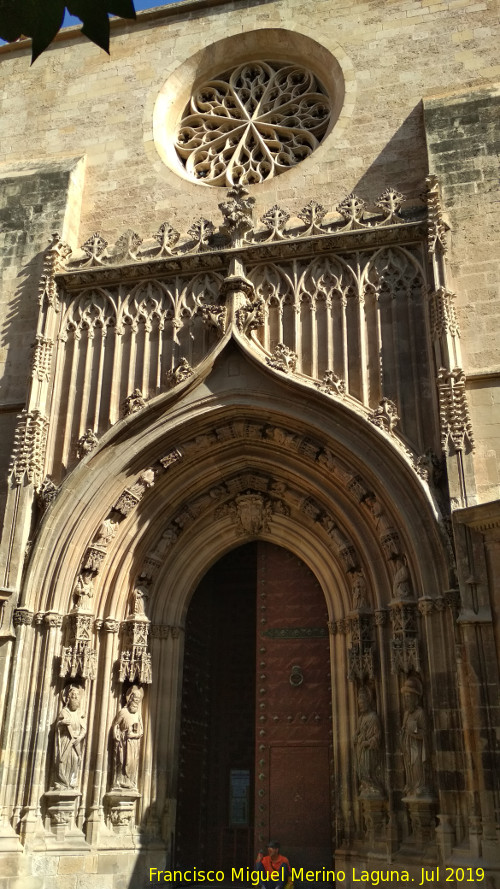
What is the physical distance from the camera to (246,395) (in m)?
9.72

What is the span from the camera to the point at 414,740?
8.02m

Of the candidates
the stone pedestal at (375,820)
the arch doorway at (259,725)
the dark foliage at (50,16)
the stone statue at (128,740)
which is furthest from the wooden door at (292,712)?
the dark foliage at (50,16)

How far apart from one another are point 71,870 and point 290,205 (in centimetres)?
828

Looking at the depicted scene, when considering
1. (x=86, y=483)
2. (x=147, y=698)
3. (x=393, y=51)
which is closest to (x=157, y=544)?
(x=86, y=483)

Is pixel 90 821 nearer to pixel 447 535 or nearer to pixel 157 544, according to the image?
pixel 157 544

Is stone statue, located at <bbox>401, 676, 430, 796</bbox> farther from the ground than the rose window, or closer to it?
closer to it

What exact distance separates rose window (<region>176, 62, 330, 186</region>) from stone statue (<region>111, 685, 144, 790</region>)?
7.10 meters

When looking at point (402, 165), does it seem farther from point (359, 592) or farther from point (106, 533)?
point (106, 533)

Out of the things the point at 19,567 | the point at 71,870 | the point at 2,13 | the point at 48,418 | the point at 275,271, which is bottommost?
the point at 71,870

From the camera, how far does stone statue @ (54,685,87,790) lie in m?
8.69

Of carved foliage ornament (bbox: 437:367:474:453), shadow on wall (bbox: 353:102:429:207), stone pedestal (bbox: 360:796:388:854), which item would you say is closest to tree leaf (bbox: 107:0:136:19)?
carved foliage ornament (bbox: 437:367:474:453)

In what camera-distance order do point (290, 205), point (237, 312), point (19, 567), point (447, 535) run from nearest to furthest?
point (447, 535) < point (19, 567) < point (237, 312) < point (290, 205)

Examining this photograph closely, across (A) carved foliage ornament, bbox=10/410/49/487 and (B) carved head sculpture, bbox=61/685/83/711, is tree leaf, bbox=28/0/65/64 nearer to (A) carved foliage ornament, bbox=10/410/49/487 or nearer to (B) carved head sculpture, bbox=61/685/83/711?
(B) carved head sculpture, bbox=61/685/83/711

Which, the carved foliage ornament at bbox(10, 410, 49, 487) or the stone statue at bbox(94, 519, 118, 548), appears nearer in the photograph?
the stone statue at bbox(94, 519, 118, 548)
